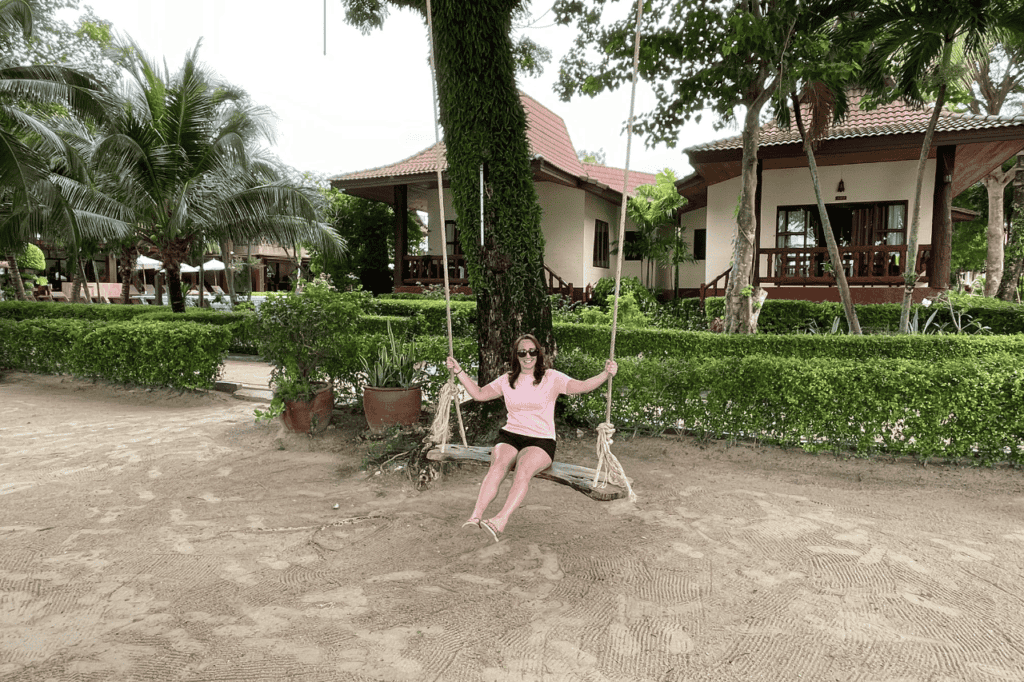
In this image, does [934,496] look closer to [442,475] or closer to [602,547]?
[602,547]

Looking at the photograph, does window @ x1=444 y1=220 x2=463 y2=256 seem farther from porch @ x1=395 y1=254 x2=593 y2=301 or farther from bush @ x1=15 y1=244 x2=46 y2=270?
bush @ x1=15 y1=244 x2=46 y2=270

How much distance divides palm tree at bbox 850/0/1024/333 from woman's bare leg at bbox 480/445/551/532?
7.18m

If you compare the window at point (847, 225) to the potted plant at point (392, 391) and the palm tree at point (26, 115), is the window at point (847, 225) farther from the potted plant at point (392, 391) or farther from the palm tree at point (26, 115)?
the palm tree at point (26, 115)

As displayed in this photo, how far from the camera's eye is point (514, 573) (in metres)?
3.54

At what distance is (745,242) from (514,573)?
7.23 metres

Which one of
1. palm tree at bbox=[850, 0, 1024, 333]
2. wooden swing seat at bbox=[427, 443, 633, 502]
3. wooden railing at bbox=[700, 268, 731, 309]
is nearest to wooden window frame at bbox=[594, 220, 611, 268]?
wooden railing at bbox=[700, 268, 731, 309]

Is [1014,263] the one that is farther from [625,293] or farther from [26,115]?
[26,115]

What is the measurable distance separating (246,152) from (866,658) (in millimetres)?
15150

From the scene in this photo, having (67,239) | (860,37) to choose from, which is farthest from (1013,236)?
(67,239)

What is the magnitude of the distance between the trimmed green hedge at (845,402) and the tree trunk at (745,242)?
336cm

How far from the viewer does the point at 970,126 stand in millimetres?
12180

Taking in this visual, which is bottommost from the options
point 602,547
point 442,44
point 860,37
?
point 602,547

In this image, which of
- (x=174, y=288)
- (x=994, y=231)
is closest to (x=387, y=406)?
(x=174, y=288)

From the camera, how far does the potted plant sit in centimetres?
620
